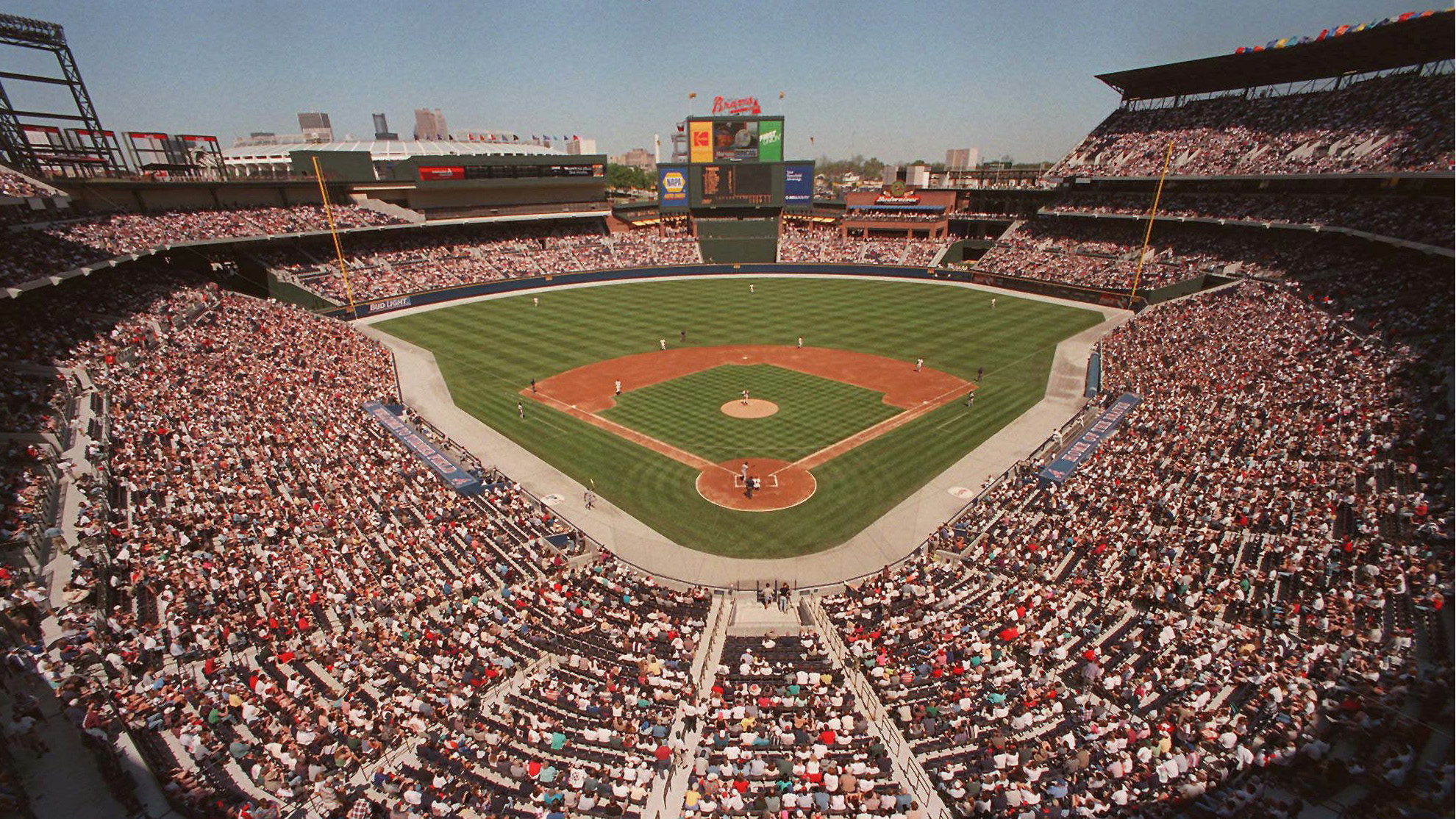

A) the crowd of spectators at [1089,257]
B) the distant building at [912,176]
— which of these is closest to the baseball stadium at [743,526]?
the crowd of spectators at [1089,257]

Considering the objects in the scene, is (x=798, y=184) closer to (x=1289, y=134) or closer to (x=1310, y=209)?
(x=1289, y=134)

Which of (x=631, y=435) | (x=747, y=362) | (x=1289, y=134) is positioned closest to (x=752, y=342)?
(x=747, y=362)

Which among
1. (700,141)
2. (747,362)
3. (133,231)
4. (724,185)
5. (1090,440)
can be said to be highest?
(700,141)

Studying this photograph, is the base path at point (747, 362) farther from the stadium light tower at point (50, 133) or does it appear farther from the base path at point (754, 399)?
the stadium light tower at point (50, 133)

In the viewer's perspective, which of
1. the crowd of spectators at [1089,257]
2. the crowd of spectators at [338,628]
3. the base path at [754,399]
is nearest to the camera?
the crowd of spectators at [338,628]

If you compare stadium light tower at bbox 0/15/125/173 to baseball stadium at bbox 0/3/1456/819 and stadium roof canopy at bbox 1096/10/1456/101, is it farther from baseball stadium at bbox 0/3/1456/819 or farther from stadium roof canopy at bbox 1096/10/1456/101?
stadium roof canopy at bbox 1096/10/1456/101
